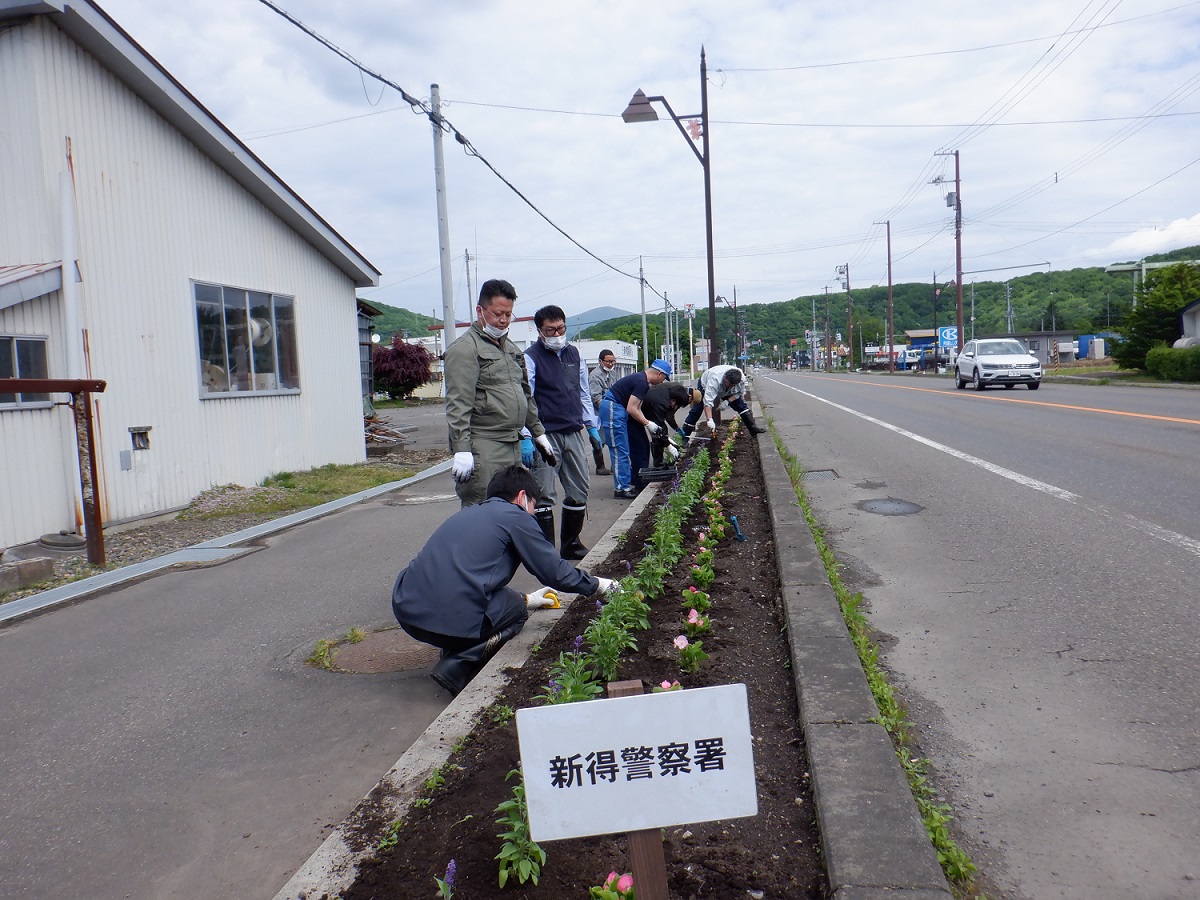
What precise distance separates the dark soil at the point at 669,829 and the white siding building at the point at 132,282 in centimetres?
692

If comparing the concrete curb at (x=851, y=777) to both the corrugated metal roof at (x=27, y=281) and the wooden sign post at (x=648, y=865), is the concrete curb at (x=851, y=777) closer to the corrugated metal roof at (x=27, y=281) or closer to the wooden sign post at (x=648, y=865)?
the wooden sign post at (x=648, y=865)

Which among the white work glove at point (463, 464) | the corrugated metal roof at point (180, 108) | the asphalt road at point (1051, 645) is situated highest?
the corrugated metal roof at point (180, 108)

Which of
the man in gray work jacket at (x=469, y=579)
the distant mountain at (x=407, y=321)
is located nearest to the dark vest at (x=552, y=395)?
the man in gray work jacket at (x=469, y=579)

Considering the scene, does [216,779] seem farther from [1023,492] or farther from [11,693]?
[1023,492]

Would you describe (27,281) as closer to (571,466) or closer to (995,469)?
(571,466)

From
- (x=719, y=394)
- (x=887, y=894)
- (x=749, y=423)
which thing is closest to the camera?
(x=887, y=894)

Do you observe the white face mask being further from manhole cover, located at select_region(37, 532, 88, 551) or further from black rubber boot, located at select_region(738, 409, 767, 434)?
black rubber boot, located at select_region(738, 409, 767, 434)

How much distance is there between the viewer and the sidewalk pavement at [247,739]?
8.85ft

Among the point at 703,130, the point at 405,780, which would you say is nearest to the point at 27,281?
the point at 405,780

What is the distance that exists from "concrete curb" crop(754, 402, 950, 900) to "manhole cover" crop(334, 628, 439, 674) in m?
1.99

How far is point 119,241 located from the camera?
31.3ft

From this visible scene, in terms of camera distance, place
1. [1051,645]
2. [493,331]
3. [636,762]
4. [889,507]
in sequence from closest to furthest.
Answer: [636,762]
[1051,645]
[493,331]
[889,507]

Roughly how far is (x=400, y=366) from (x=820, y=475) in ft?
116

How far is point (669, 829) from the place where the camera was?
2.66m
